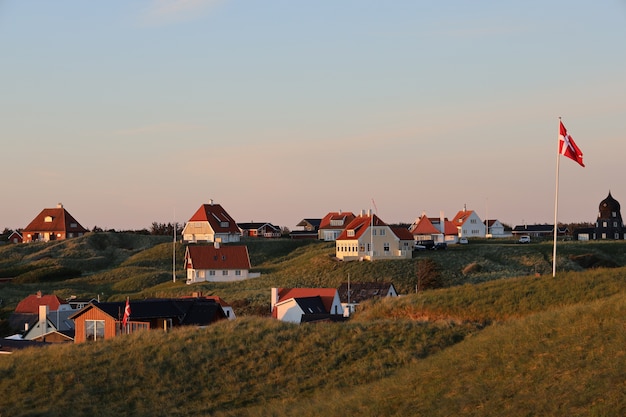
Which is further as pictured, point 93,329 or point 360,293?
point 360,293

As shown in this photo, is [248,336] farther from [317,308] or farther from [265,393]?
[317,308]

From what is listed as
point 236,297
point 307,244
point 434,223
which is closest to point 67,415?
point 236,297

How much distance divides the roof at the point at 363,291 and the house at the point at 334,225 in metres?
59.8

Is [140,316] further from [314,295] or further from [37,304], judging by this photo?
[37,304]

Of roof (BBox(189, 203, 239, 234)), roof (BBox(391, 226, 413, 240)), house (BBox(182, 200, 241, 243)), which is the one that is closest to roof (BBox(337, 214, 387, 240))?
roof (BBox(391, 226, 413, 240))

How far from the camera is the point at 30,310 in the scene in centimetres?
7375

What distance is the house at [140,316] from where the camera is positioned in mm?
54094

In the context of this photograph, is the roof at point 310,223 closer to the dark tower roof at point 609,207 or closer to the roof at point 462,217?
the roof at point 462,217

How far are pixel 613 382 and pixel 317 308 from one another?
44.9m

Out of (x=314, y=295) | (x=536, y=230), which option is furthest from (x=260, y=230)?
(x=314, y=295)

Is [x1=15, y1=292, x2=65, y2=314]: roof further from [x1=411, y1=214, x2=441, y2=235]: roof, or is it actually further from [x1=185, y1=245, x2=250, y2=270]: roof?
[x1=411, y1=214, x2=441, y2=235]: roof

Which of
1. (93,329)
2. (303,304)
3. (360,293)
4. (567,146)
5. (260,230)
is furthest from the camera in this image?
(260,230)

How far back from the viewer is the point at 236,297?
78375mm

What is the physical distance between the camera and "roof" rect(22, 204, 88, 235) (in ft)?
503
